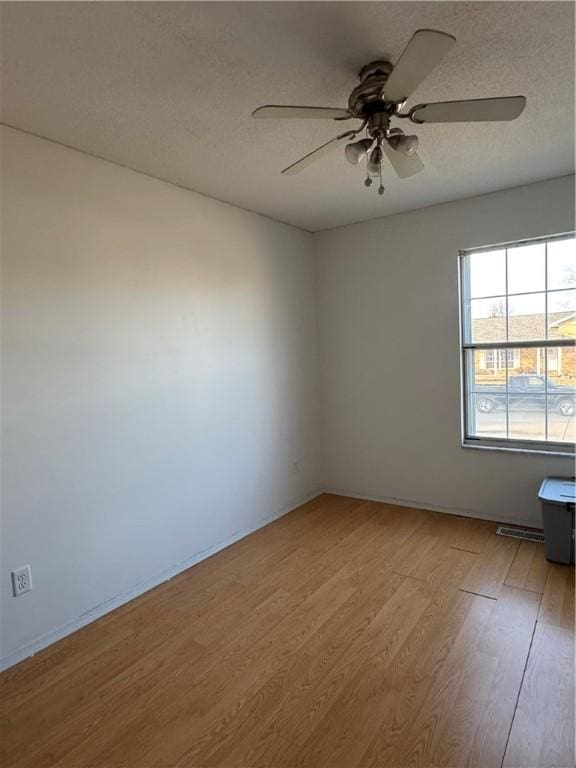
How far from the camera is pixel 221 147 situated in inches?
90.7

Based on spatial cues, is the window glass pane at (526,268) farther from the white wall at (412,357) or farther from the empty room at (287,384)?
the white wall at (412,357)

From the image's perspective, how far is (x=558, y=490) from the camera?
2.81 m

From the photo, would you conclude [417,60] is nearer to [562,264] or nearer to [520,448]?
[562,264]

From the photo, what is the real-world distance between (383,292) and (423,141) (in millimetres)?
1522

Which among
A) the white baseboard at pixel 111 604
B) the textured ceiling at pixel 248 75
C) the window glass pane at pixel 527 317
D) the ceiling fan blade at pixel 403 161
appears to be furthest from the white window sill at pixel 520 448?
the ceiling fan blade at pixel 403 161

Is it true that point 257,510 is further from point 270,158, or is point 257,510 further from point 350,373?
point 270,158

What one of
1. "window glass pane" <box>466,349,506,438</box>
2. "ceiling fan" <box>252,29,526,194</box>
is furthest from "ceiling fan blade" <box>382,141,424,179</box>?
"window glass pane" <box>466,349,506,438</box>

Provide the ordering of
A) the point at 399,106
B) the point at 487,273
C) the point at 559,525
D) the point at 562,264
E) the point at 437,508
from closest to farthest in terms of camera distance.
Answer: the point at 399,106
the point at 559,525
the point at 562,264
the point at 487,273
the point at 437,508

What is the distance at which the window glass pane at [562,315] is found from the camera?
9.89ft

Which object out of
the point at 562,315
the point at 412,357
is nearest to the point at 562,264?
the point at 562,315

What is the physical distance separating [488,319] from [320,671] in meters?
2.74

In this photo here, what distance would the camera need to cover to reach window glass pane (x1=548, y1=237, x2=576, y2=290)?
3006 millimetres

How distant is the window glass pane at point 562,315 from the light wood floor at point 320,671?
1.54m

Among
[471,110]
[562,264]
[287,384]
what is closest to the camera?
[471,110]
